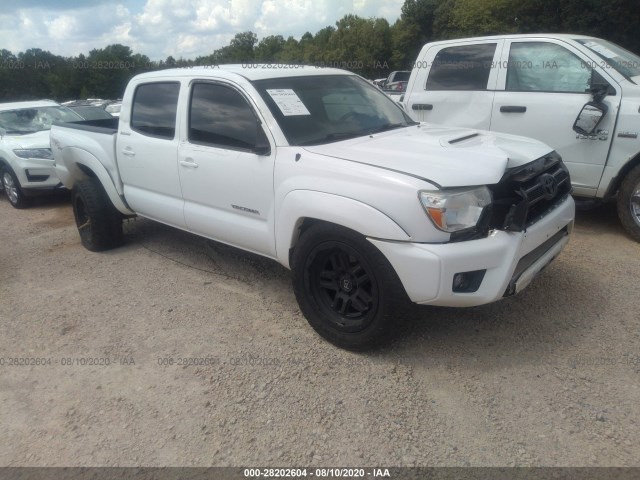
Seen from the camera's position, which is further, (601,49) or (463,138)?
(601,49)

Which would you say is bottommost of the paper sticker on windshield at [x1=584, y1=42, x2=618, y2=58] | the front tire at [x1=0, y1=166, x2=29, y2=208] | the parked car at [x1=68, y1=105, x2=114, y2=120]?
the front tire at [x1=0, y1=166, x2=29, y2=208]

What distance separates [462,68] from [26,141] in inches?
263

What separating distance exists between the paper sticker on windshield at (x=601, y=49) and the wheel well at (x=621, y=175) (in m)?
1.11

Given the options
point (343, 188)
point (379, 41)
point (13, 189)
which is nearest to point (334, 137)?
point (343, 188)

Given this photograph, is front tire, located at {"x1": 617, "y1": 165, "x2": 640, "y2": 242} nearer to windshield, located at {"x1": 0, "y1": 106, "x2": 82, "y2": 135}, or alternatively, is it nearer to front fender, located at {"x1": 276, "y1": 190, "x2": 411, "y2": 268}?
front fender, located at {"x1": 276, "y1": 190, "x2": 411, "y2": 268}

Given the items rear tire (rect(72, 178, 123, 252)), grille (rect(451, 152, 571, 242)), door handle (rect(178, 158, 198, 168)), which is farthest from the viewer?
rear tire (rect(72, 178, 123, 252))

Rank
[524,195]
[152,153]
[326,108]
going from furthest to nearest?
1. [152,153]
2. [326,108]
3. [524,195]

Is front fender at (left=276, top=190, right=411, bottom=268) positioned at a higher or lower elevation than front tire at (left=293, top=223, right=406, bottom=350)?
higher

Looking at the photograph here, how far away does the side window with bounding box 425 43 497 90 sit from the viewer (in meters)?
5.70

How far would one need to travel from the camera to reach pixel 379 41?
62.6 m

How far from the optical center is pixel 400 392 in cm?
297

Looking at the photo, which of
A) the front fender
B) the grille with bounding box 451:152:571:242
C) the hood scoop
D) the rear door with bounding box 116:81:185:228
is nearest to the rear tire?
the rear door with bounding box 116:81:185:228

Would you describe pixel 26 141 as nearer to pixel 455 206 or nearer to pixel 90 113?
pixel 90 113

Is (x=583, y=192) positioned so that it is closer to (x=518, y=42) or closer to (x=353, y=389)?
(x=518, y=42)
